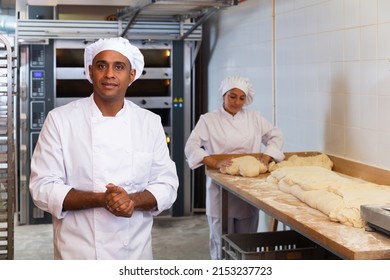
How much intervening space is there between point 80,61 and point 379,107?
3.02 meters

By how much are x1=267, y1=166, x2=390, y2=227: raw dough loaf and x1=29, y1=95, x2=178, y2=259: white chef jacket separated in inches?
24.5

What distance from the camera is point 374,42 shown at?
2.88 metres

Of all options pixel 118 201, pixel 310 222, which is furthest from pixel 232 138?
pixel 118 201

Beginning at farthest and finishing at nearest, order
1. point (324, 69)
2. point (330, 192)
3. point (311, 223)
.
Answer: point (324, 69) < point (330, 192) < point (311, 223)

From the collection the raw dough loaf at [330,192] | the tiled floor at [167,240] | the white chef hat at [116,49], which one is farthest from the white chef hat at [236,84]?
the white chef hat at [116,49]

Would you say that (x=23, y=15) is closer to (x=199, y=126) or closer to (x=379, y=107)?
(x=199, y=126)

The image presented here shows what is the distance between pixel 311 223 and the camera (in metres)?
2.12

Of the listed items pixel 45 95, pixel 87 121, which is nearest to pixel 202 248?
pixel 45 95

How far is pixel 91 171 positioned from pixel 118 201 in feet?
0.61

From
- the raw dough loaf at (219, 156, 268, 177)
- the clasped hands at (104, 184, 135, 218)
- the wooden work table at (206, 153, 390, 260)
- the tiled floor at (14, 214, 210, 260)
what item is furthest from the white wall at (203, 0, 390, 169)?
the clasped hands at (104, 184, 135, 218)

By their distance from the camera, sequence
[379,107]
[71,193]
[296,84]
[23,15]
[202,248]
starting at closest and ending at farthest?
[71,193]
[379,107]
[296,84]
[202,248]
[23,15]

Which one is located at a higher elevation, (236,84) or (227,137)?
(236,84)

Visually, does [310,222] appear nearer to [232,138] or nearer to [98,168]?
[98,168]
